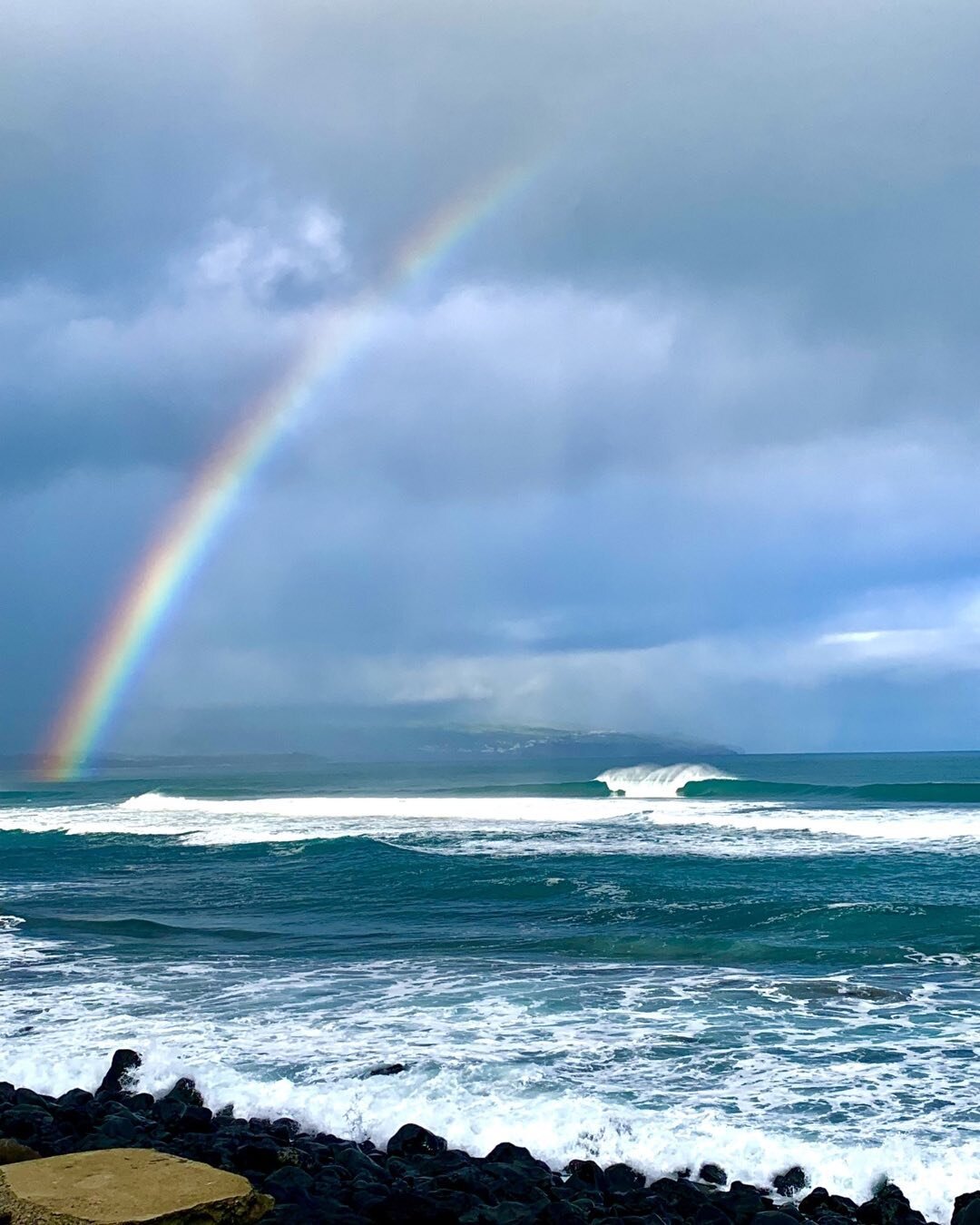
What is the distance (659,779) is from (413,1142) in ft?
189

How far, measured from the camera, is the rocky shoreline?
5578mm

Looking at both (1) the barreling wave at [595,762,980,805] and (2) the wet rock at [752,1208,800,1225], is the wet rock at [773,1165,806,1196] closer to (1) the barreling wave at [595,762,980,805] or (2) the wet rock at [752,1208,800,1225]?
(2) the wet rock at [752,1208,800,1225]

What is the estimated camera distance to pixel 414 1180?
626cm

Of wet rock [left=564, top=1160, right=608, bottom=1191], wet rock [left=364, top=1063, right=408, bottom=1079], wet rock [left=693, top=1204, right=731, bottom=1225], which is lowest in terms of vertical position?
wet rock [left=364, top=1063, right=408, bottom=1079]

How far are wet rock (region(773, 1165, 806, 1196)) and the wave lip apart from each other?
152ft

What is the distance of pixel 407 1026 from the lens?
32.2 ft

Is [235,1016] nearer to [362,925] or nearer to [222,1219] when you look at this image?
[222,1219]

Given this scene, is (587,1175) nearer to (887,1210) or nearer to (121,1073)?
(887,1210)

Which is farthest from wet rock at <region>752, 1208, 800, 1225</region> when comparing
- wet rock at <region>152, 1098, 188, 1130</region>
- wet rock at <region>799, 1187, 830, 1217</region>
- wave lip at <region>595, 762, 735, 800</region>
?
wave lip at <region>595, 762, 735, 800</region>

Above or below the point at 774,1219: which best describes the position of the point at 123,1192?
above

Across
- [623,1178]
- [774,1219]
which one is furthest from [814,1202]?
[623,1178]

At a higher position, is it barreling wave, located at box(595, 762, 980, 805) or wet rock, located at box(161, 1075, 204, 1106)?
wet rock, located at box(161, 1075, 204, 1106)

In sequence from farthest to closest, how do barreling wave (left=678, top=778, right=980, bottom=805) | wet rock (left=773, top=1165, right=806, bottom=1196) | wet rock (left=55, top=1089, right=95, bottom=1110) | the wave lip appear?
the wave lip → barreling wave (left=678, top=778, right=980, bottom=805) → wet rock (left=55, top=1089, right=95, bottom=1110) → wet rock (left=773, top=1165, right=806, bottom=1196)

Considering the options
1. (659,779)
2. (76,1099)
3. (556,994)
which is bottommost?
(659,779)
